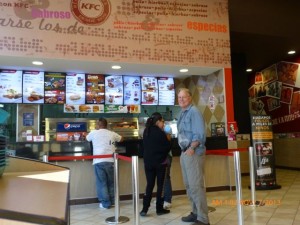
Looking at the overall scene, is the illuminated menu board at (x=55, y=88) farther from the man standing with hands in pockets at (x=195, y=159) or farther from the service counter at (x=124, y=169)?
the man standing with hands in pockets at (x=195, y=159)

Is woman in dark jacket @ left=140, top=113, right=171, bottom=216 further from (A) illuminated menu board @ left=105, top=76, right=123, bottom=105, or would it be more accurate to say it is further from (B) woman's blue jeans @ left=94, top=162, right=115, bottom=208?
(A) illuminated menu board @ left=105, top=76, right=123, bottom=105

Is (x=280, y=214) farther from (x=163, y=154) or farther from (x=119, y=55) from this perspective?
(x=119, y=55)

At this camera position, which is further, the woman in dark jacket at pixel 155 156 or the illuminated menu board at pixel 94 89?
the illuminated menu board at pixel 94 89

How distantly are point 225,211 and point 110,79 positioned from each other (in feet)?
11.7

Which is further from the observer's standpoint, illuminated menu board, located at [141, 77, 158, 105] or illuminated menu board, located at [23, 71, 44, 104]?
illuminated menu board, located at [141, 77, 158, 105]

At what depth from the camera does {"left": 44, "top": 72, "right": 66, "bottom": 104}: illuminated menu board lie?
617cm

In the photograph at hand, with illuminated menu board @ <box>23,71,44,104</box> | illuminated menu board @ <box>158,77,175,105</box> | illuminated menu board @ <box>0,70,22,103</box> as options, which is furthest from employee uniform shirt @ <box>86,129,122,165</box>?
illuminated menu board @ <box>158,77,175,105</box>

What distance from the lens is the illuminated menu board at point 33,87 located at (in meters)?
6.03

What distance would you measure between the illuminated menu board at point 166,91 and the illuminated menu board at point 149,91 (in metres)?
0.10

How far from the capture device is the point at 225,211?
4.52m

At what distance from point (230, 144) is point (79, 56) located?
129 inches

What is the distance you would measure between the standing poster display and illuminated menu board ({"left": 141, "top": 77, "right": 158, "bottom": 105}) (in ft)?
6.86

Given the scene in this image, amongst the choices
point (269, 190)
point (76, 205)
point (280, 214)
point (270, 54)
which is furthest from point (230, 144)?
point (270, 54)

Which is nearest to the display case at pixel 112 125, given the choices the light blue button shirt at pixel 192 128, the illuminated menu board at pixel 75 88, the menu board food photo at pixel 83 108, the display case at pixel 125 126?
the display case at pixel 125 126
